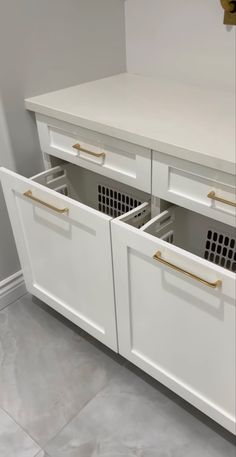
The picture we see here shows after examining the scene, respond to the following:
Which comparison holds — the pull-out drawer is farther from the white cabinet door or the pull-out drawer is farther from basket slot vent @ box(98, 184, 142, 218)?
basket slot vent @ box(98, 184, 142, 218)

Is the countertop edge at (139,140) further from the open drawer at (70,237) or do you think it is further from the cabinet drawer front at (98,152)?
the open drawer at (70,237)

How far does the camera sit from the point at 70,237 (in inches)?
48.2

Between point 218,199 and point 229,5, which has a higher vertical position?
point 229,5

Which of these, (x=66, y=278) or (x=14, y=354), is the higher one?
(x=66, y=278)

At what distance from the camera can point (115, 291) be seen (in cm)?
119

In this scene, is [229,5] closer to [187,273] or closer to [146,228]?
[146,228]

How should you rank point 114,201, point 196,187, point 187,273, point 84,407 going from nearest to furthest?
point 187,273
point 196,187
point 84,407
point 114,201

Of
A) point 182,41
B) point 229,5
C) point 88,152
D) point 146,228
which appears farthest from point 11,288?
point 229,5

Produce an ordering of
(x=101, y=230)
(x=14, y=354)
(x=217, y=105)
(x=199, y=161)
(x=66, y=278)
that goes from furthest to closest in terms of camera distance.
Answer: (x=14, y=354) < (x=66, y=278) < (x=217, y=105) < (x=101, y=230) < (x=199, y=161)

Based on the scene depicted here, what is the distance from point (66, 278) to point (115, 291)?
0.78ft

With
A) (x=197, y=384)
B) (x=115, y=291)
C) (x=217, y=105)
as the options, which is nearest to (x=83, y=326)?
(x=115, y=291)

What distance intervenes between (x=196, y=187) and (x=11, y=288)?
3.24 ft

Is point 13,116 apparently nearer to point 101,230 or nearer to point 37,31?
point 37,31

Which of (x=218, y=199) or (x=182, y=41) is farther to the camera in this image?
(x=182, y=41)
